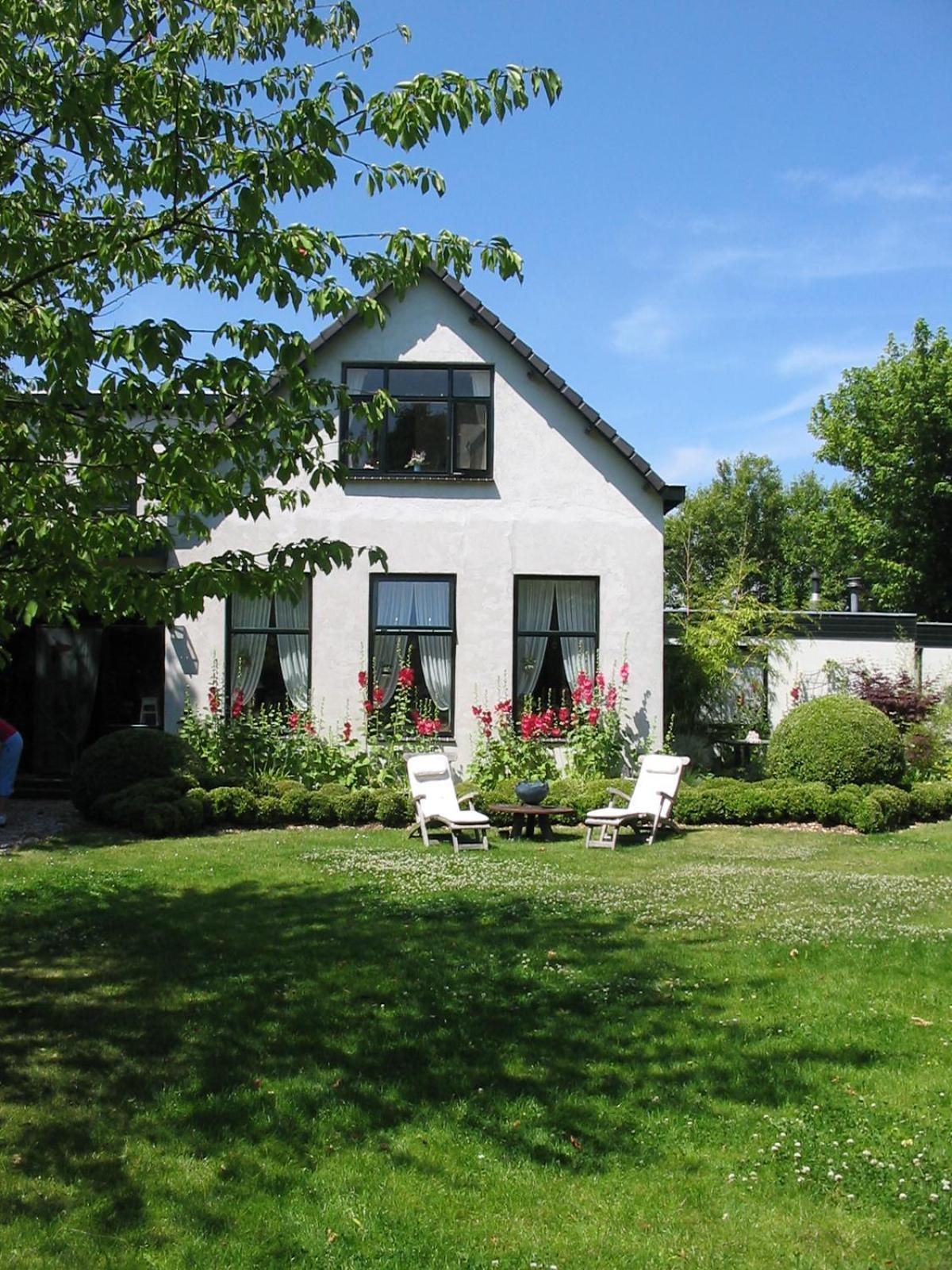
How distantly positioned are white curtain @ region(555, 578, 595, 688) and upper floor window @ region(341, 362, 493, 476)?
2016 millimetres

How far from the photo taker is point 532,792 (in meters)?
13.6

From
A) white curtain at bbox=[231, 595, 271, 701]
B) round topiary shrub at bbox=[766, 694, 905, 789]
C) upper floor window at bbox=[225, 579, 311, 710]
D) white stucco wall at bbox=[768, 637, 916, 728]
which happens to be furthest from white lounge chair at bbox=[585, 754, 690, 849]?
white stucco wall at bbox=[768, 637, 916, 728]

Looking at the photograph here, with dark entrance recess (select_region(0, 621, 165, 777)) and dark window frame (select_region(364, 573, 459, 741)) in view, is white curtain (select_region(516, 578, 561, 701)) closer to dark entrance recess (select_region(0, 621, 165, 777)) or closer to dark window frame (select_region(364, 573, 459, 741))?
dark window frame (select_region(364, 573, 459, 741))

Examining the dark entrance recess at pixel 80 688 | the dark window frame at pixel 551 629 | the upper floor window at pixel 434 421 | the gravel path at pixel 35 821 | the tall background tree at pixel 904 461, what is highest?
the tall background tree at pixel 904 461

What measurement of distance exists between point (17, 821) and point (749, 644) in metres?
11.2

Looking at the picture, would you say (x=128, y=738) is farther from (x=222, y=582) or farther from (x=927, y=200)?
(x=927, y=200)

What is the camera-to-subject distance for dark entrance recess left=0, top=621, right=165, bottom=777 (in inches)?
656

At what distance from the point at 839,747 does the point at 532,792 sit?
4234 millimetres

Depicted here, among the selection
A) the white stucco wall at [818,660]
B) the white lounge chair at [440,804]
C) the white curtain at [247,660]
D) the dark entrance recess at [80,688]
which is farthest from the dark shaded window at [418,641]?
the white stucco wall at [818,660]

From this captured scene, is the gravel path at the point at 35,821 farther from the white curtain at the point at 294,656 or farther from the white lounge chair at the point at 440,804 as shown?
the white lounge chair at the point at 440,804

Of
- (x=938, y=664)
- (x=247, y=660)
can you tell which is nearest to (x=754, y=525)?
(x=938, y=664)

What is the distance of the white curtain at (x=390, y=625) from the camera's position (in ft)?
53.9

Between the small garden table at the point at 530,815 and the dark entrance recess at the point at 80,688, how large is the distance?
579cm

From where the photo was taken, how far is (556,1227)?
13.5 ft
